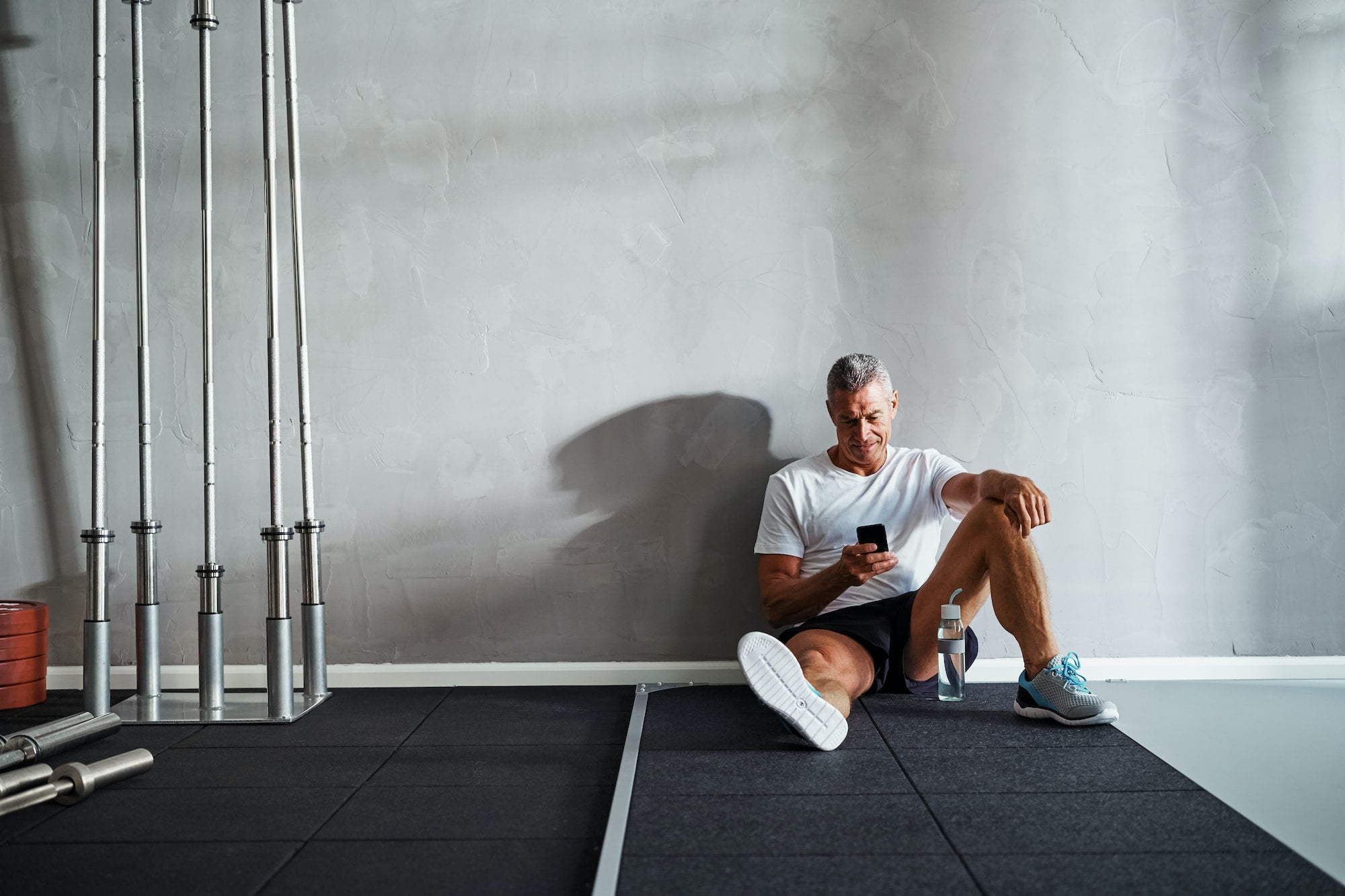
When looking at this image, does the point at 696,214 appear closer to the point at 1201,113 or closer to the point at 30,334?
the point at 1201,113

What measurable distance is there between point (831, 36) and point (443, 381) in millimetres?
1657

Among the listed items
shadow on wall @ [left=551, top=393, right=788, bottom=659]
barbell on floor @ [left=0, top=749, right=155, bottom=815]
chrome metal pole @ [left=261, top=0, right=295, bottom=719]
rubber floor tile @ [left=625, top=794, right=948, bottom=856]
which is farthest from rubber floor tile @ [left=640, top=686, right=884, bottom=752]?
barbell on floor @ [left=0, top=749, right=155, bottom=815]

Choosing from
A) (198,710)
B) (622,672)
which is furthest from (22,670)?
(622,672)

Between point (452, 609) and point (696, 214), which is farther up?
point (696, 214)

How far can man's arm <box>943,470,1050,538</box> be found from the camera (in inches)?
102

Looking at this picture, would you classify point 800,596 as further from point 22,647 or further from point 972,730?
point 22,647

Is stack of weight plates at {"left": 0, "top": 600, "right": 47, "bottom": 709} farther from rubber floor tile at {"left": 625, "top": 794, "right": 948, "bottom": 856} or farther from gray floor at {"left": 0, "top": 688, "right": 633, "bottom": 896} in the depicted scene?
rubber floor tile at {"left": 625, "top": 794, "right": 948, "bottom": 856}

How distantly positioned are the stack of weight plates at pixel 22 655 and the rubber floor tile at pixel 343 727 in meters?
0.71

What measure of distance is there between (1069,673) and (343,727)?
195 cm

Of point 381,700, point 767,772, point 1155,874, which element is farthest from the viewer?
point 381,700

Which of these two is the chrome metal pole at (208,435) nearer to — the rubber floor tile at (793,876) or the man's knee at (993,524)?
the rubber floor tile at (793,876)

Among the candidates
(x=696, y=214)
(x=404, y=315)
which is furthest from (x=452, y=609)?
(x=696, y=214)

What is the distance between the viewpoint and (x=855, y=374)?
291 cm

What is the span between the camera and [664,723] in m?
2.71
